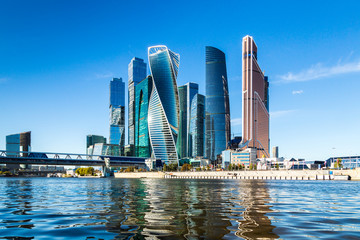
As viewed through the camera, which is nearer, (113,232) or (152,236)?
(152,236)

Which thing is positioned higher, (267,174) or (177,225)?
(177,225)

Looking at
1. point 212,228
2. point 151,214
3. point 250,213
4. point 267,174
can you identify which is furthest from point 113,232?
point 267,174

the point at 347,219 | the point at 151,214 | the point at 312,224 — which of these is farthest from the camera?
the point at 151,214

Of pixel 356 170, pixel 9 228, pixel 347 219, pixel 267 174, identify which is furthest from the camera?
pixel 267 174

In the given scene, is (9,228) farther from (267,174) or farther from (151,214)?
(267,174)

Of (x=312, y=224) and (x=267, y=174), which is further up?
(x=312, y=224)

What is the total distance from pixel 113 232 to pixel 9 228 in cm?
657

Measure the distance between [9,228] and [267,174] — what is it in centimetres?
17870

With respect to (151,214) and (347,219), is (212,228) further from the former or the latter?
(347,219)

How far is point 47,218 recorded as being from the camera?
23.6 meters

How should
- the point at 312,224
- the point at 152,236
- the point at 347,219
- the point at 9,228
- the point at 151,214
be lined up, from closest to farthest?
the point at 152,236 < the point at 9,228 < the point at 312,224 < the point at 347,219 < the point at 151,214

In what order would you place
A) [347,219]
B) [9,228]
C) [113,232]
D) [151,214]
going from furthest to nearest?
[151,214], [347,219], [9,228], [113,232]

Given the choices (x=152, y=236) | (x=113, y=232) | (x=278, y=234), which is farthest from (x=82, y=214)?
(x=278, y=234)

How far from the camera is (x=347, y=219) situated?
75.7 feet
